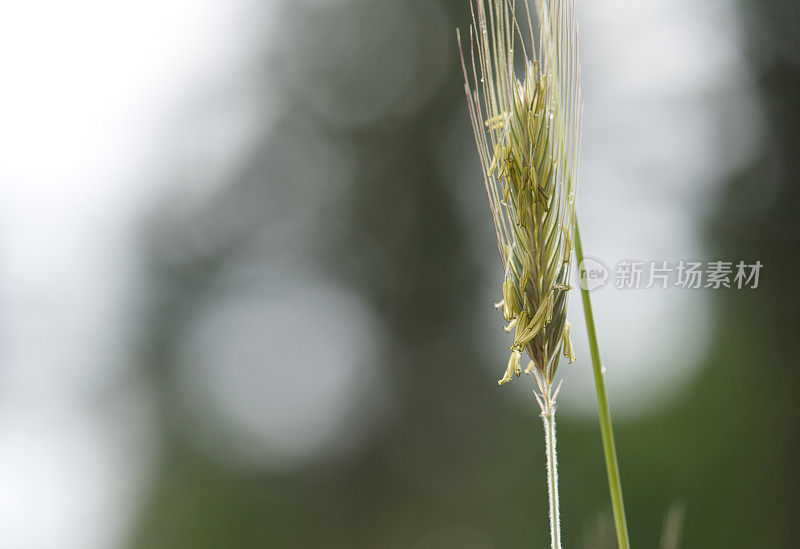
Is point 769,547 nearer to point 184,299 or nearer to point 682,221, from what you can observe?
point 682,221

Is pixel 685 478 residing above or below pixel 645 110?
below

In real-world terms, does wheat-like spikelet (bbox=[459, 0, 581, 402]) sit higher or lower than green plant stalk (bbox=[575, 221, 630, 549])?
higher

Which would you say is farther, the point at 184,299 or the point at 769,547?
the point at 184,299

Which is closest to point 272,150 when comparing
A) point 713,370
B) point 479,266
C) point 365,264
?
point 365,264

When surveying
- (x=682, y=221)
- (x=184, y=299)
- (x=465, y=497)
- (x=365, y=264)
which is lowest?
(x=465, y=497)

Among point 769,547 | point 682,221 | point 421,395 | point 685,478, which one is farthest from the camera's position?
point 421,395
